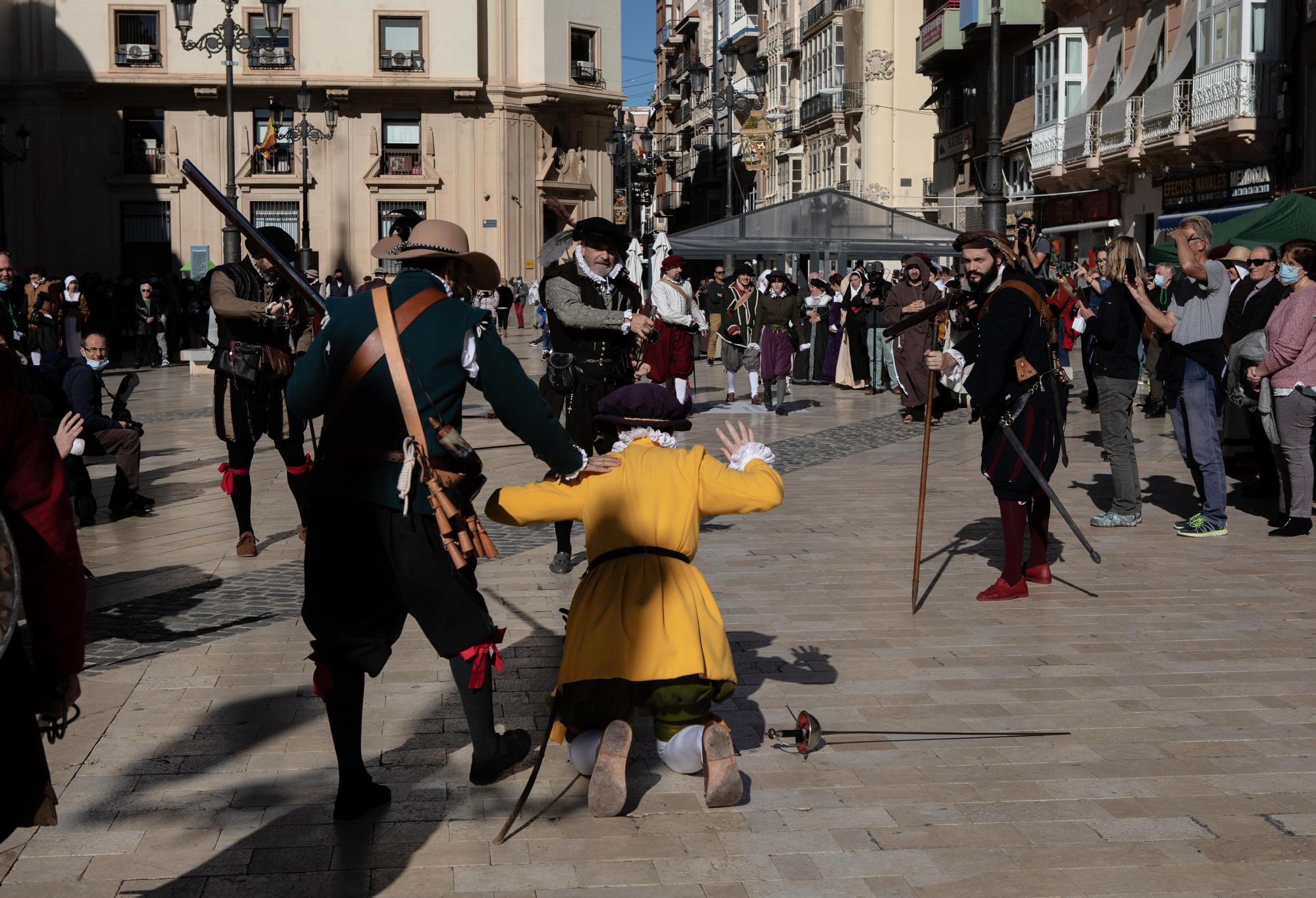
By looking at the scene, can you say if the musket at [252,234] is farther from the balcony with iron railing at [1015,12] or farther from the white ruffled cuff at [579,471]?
the balcony with iron railing at [1015,12]

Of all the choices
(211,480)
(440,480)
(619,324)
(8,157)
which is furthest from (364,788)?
(8,157)

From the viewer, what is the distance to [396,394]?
4688 mm

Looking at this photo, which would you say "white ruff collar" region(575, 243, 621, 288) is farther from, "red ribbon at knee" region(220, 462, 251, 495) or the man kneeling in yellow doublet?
the man kneeling in yellow doublet

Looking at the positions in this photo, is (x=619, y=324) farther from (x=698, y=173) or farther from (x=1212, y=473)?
(x=698, y=173)

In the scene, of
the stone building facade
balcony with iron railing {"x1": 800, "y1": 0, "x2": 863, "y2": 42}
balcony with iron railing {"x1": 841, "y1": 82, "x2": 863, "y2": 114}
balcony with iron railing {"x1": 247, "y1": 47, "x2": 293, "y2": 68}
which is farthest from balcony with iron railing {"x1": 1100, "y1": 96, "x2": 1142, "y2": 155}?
balcony with iron railing {"x1": 247, "y1": 47, "x2": 293, "y2": 68}

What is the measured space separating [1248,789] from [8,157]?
32.9m

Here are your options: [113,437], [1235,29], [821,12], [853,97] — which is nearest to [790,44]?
[821,12]

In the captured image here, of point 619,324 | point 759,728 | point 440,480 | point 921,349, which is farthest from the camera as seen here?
point 921,349

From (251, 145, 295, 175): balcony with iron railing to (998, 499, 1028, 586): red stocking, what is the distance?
149 ft

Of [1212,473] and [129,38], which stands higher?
[129,38]

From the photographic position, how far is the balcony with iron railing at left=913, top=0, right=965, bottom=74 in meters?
45.4

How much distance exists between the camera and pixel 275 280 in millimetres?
9102

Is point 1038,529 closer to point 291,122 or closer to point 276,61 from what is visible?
point 291,122

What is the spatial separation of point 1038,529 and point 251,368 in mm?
4436
